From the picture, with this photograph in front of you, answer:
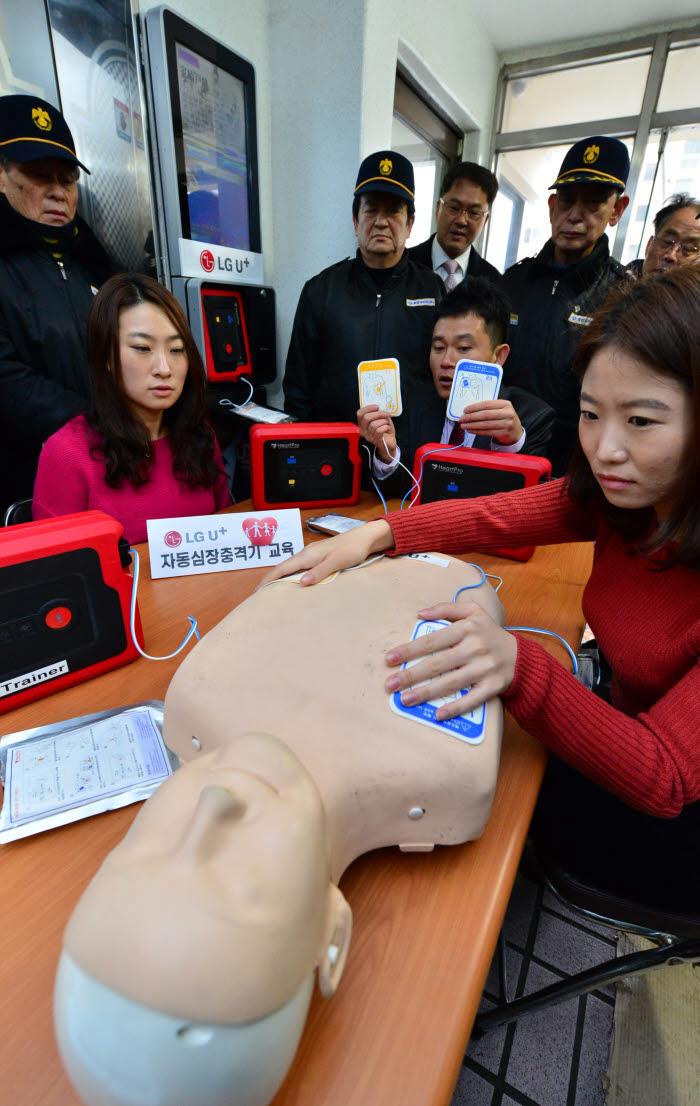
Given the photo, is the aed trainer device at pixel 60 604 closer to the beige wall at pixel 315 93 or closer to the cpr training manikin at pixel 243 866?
the cpr training manikin at pixel 243 866

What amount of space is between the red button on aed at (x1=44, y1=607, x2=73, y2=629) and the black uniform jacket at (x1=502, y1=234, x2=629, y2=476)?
1.88m

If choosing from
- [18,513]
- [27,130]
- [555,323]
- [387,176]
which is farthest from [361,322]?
[18,513]

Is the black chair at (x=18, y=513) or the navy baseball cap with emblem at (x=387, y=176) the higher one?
the navy baseball cap with emblem at (x=387, y=176)

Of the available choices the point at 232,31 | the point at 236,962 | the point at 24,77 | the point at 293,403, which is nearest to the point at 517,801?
the point at 236,962

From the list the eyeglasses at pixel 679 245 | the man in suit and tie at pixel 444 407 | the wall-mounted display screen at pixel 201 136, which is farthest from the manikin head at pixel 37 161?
the eyeglasses at pixel 679 245

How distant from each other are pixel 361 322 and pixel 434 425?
0.67 meters

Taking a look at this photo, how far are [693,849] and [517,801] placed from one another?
343 mm

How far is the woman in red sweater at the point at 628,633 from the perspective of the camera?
609 millimetres

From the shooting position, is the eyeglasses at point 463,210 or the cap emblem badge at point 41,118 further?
the eyeglasses at point 463,210

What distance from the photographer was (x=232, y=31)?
7.54 feet

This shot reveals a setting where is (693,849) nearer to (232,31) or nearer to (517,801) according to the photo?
(517,801)

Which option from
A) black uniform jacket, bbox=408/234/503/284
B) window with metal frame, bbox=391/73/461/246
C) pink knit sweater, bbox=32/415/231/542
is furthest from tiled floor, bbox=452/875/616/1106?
window with metal frame, bbox=391/73/461/246

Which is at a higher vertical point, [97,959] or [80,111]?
[80,111]

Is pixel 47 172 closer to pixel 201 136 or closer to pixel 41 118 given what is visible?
pixel 41 118
